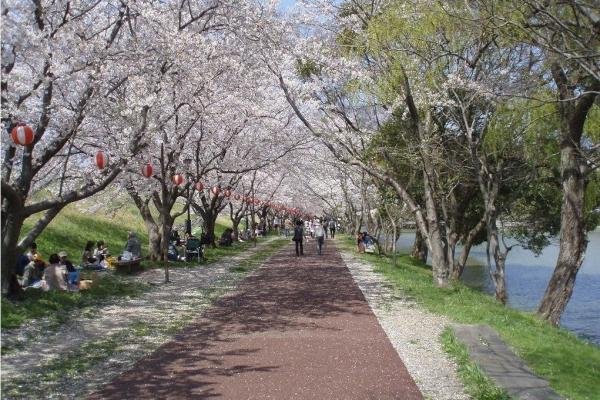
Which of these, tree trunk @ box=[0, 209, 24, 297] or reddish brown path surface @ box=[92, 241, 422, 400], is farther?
tree trunk @ box=[0, 209, 24, 297]

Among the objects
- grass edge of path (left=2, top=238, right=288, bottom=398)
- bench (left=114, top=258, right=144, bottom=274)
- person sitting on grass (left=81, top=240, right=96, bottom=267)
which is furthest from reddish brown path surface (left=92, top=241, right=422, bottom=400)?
person sitting on grass (left=81, top=240, right=96, bottom=267)

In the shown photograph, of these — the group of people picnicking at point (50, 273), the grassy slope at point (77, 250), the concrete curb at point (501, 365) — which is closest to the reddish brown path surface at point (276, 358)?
the concrete curb at point (501, 365)

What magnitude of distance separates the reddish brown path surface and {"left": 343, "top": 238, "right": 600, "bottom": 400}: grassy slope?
158 centimetres

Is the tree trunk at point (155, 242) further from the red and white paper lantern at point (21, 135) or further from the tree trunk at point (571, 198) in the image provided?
the tree trunk at point (571, 198)

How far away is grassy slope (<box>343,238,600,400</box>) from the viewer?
6.33m

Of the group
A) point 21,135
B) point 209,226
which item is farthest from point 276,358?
point 209,226

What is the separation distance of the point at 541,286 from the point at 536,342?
22341 millimetres

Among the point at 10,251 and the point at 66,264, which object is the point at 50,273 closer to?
the point at 66,264

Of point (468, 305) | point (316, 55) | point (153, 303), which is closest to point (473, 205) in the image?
point (316, 55)

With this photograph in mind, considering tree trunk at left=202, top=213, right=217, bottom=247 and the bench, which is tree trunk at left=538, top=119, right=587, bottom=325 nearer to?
the bench

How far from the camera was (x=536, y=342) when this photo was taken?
26.1ft

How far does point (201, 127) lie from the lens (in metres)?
18.6

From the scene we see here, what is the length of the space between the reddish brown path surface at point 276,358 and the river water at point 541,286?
10.7 metres

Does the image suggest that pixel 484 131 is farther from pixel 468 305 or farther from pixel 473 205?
pixel 473 205
